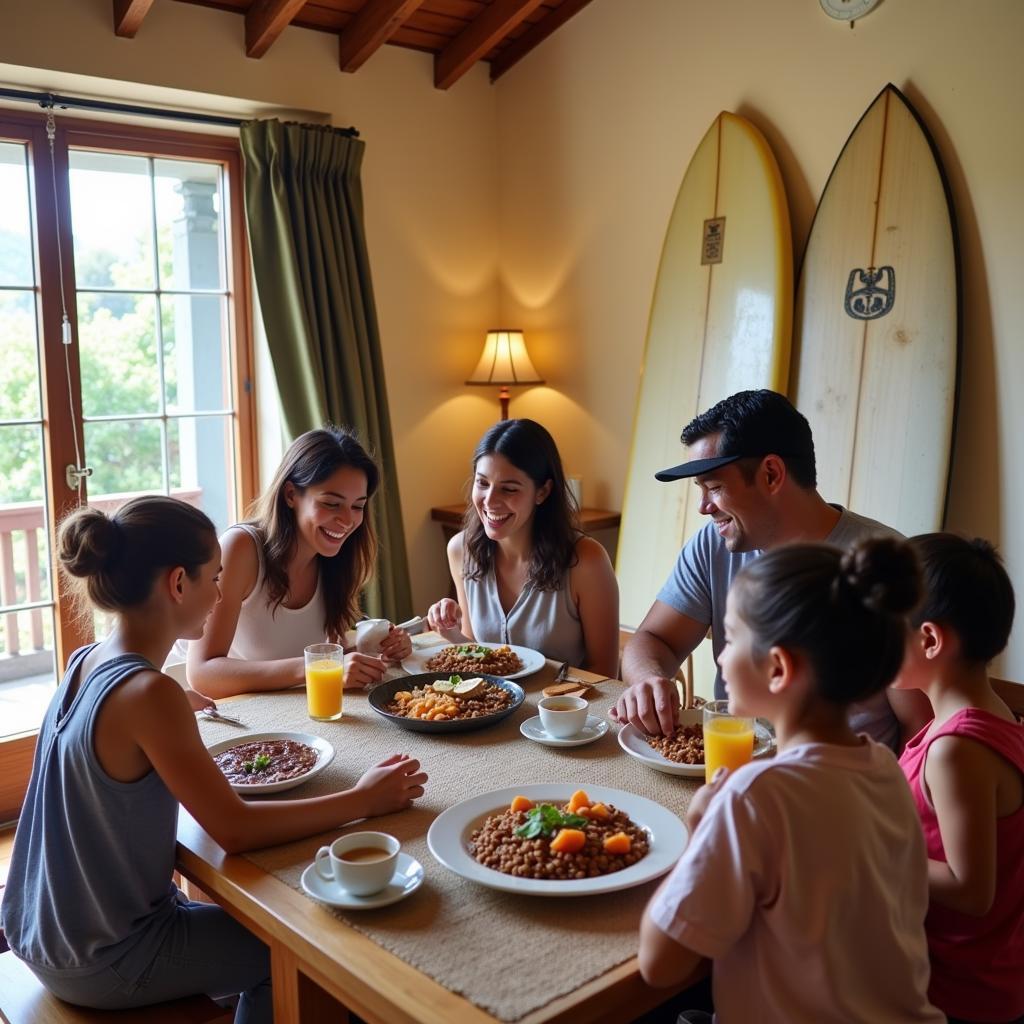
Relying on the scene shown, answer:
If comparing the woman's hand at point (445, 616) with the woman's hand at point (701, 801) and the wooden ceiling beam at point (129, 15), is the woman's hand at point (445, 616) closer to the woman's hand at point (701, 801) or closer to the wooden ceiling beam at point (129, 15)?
the woman's hand at point (701, 801)

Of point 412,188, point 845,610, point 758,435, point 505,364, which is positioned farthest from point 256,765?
point 412,188

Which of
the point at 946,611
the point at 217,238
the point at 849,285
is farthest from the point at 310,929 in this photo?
the point at 217,238

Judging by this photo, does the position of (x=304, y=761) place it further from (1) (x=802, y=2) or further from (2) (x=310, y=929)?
(1) (x=802, y=2)

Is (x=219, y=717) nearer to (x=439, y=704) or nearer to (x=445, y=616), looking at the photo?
(x=439, y=704)

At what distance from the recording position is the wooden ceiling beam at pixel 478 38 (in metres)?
3.64

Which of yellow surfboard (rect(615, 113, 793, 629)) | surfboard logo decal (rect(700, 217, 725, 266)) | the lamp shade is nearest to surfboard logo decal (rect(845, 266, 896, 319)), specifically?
yellow surfboard (rect(615, 113, 793, 629))

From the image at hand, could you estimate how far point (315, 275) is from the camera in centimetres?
364

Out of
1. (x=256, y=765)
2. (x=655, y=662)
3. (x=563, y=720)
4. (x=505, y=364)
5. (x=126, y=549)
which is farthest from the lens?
(x=505, y=364)

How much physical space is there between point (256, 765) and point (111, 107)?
2.56 meters

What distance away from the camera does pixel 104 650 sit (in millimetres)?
1551

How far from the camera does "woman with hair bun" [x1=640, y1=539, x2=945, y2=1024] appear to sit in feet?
3.41

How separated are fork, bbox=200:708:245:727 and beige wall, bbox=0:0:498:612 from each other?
2.08 metres

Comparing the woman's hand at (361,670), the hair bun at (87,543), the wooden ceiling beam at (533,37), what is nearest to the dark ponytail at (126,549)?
the hair bun at (87,543)

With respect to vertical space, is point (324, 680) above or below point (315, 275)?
below
